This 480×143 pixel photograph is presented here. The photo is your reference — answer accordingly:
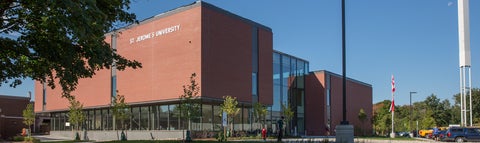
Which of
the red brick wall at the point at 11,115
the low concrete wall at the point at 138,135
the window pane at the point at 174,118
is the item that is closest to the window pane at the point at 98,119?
the low concrete wall at the point at 138,135

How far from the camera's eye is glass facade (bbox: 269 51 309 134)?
54688mm

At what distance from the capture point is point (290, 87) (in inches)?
2323

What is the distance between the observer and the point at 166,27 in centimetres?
4428

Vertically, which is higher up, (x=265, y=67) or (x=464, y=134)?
(x=265, y=67)

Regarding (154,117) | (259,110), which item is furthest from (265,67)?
(154,117)

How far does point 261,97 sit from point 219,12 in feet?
33.4

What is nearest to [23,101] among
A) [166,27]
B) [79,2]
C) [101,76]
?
[101,76]

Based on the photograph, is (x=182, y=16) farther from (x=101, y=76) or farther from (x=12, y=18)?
(x=12, y=18)

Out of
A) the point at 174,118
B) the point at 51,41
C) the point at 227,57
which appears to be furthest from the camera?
the point at 174,118

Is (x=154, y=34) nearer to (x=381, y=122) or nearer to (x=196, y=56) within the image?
(x=196, y=56)

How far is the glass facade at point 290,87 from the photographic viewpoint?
2153 inches

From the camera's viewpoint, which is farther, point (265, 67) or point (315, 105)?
point (315, 105)

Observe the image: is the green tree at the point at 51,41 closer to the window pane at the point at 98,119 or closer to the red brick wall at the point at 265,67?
the red brick wall at the point at 265,67

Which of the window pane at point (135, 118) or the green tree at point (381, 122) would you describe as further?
the green tree at point (381, 122)
